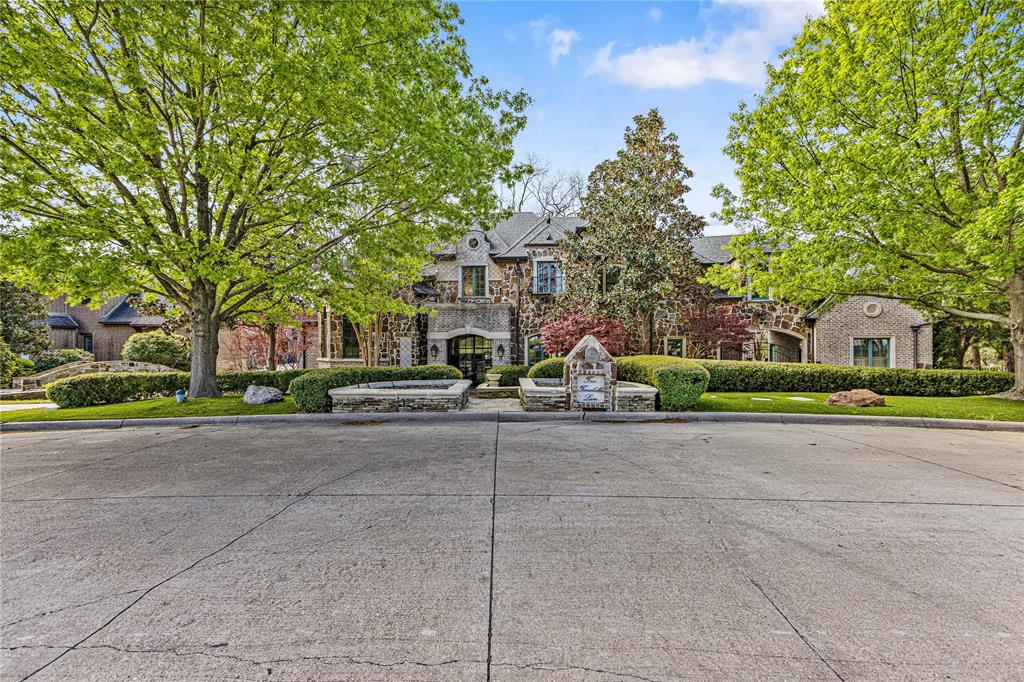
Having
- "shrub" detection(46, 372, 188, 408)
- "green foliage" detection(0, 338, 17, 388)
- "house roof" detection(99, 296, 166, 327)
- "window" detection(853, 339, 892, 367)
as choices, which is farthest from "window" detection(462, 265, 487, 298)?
"house roof" detection(99, 296, 166, 327)

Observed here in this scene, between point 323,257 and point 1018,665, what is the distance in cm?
1315

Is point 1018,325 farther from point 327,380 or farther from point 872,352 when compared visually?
point 327,380

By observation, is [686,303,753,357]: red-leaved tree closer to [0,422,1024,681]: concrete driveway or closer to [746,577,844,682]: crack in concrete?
[0,422,1024,681]: concrete driveway

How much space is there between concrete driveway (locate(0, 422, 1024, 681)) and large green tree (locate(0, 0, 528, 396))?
20.0ft

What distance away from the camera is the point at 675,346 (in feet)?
66.9

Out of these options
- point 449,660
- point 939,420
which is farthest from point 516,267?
point 449,660

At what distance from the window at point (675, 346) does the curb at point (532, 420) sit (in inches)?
396

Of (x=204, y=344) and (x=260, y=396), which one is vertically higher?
(x=204, y=344)

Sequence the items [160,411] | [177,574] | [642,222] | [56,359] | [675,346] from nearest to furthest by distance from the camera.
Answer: [177,574] < [160,411] < [642,222] < [675,346] < [56,359]

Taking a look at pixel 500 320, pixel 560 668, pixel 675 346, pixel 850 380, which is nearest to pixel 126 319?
pixel 500 320

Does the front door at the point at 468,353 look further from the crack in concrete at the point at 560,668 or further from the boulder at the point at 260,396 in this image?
the crack in concrete at the point at 560,668

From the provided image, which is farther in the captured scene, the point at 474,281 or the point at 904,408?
the point at 474,281

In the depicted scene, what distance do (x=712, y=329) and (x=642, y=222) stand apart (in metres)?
5.93

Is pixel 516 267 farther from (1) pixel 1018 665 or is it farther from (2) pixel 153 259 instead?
(1) pixel 1018 665
